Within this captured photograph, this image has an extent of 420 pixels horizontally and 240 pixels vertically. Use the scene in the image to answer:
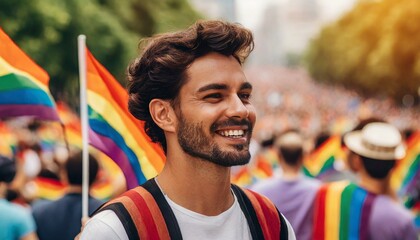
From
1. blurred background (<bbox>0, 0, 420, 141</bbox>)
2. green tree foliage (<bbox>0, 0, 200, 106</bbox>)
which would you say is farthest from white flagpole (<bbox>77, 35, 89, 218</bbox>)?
green tree foliage (<bbox>0, 0, 200, 106</bbox>)

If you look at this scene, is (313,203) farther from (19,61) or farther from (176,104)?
(176,104)

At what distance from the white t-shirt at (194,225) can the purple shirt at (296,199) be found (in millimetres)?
2610

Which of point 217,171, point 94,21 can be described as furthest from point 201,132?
point 94,21

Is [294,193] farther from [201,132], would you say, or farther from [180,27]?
[180,27]

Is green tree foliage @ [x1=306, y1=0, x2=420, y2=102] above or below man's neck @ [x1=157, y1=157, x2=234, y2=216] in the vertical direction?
below

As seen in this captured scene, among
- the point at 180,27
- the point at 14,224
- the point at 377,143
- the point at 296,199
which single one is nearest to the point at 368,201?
the point at 377,143

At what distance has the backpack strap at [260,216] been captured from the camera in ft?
9.11

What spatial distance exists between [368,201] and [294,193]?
1052mm

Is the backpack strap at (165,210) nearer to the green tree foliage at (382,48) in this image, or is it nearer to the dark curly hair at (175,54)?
the dark curly hair at (175,54)

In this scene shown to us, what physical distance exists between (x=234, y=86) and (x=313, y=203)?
9.60ft

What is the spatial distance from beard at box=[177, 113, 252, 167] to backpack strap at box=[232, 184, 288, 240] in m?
0.20

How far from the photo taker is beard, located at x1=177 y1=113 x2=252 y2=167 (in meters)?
2.69

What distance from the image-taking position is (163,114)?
2.83 m

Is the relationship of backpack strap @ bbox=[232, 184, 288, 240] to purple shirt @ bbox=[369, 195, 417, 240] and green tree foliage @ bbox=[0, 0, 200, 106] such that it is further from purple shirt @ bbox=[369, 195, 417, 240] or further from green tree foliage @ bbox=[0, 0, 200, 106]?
green tree foliage @ bbox=[0, 0, 200, 106]
